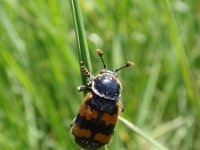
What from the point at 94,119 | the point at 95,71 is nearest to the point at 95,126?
the point at 94,119

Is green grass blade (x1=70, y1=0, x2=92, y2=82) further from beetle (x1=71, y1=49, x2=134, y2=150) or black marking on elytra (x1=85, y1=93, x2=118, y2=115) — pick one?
black marking on elytra (x1=85, y1=93, x2=118, y2=115)

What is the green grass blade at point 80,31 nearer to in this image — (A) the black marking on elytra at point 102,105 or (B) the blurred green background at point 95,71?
(A) the black marking on elytra at point 102,105

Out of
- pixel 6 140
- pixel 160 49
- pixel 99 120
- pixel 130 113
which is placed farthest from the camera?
pixel 160 49

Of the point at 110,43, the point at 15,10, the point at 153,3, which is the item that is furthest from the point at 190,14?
the point at 15,10

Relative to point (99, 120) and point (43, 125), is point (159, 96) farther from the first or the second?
point (99, 120)

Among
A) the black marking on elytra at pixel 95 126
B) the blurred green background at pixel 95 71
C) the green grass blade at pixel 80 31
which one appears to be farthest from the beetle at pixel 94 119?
the blurred green background at pixel 95 71

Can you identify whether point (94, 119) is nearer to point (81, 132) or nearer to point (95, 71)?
point (81, 132)
